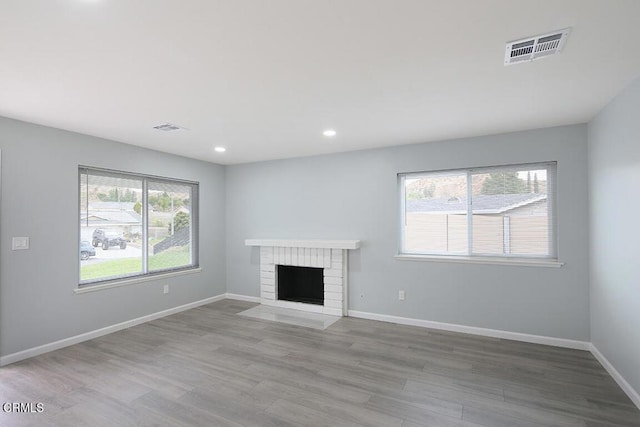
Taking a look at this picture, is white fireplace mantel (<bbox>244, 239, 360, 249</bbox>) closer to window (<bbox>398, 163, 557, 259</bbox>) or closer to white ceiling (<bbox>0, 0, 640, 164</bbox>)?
window (<bbox>398, 163, 557, 259</bbox>)

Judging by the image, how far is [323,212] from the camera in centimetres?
→ 507

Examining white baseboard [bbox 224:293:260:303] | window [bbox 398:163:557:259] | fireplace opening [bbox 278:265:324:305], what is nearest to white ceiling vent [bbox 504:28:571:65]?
window [bbox 398:163:557:259]

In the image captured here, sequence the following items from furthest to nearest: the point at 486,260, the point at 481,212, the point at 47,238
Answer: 1. the point at 481,212
2. the point at 486,260
3. the point at 47,238

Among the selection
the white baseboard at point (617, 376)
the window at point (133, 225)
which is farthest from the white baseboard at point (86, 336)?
the white baseboard at point (617, 376)

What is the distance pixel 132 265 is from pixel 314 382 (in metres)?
3.16

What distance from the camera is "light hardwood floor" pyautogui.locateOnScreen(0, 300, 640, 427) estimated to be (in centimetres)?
237

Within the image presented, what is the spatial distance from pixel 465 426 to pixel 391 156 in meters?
3.23

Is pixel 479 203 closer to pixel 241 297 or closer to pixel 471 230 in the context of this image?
pixel 471 230

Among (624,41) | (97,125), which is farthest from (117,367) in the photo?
(624,41)

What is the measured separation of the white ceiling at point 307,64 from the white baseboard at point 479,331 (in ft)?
7.84

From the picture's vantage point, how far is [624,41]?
6.26ft

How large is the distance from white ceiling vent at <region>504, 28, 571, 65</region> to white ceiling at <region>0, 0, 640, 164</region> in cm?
5

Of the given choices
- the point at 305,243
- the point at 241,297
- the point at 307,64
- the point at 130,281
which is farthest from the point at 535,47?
the point at 241,297

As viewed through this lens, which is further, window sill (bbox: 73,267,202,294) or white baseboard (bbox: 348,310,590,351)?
window sill (bbox: 73,267,202,294)
